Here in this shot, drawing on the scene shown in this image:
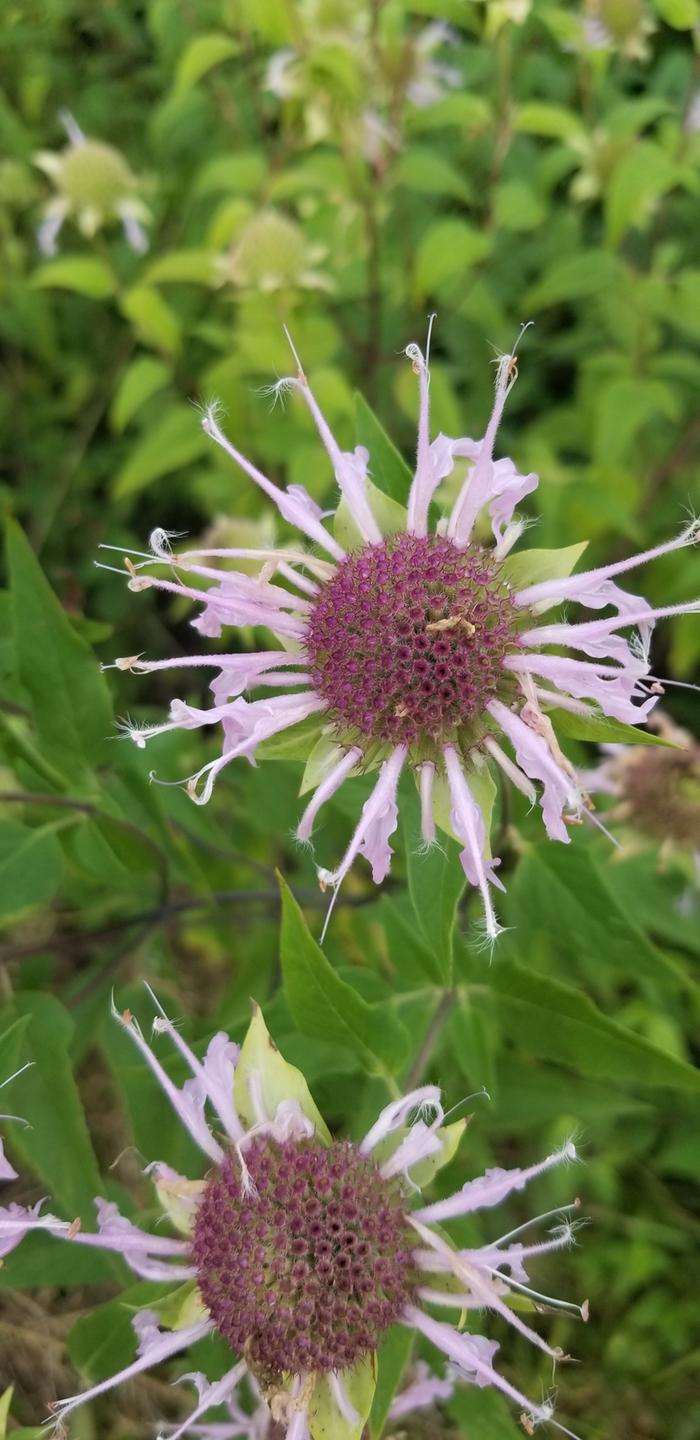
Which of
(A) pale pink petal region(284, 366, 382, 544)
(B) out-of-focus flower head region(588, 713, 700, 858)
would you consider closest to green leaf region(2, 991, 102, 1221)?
(A) pale pink petal region(284, 366, 382, 544)

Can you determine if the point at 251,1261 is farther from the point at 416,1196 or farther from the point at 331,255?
the point at 331,255

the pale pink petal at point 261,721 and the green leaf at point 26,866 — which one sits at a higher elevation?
the pale pink petal at point 261,721

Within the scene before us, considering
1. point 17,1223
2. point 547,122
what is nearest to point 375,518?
point 17,1223

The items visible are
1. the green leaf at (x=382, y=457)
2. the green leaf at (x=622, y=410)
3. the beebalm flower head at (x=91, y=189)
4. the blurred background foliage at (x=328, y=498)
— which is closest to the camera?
the green leaf at (x=382, y=457)

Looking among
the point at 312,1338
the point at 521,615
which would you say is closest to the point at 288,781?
the point at 521,615

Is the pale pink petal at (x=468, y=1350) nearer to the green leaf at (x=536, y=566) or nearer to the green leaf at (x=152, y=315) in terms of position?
the green leaf at (x=536, y=566)

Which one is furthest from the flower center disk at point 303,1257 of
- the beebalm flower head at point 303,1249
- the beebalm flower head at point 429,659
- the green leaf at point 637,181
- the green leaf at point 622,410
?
the green leaf at point 637,181

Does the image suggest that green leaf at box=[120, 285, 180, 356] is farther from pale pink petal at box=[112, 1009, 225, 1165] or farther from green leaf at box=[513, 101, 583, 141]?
pale pink petal at box=[112, 1009, 225, 1165]
